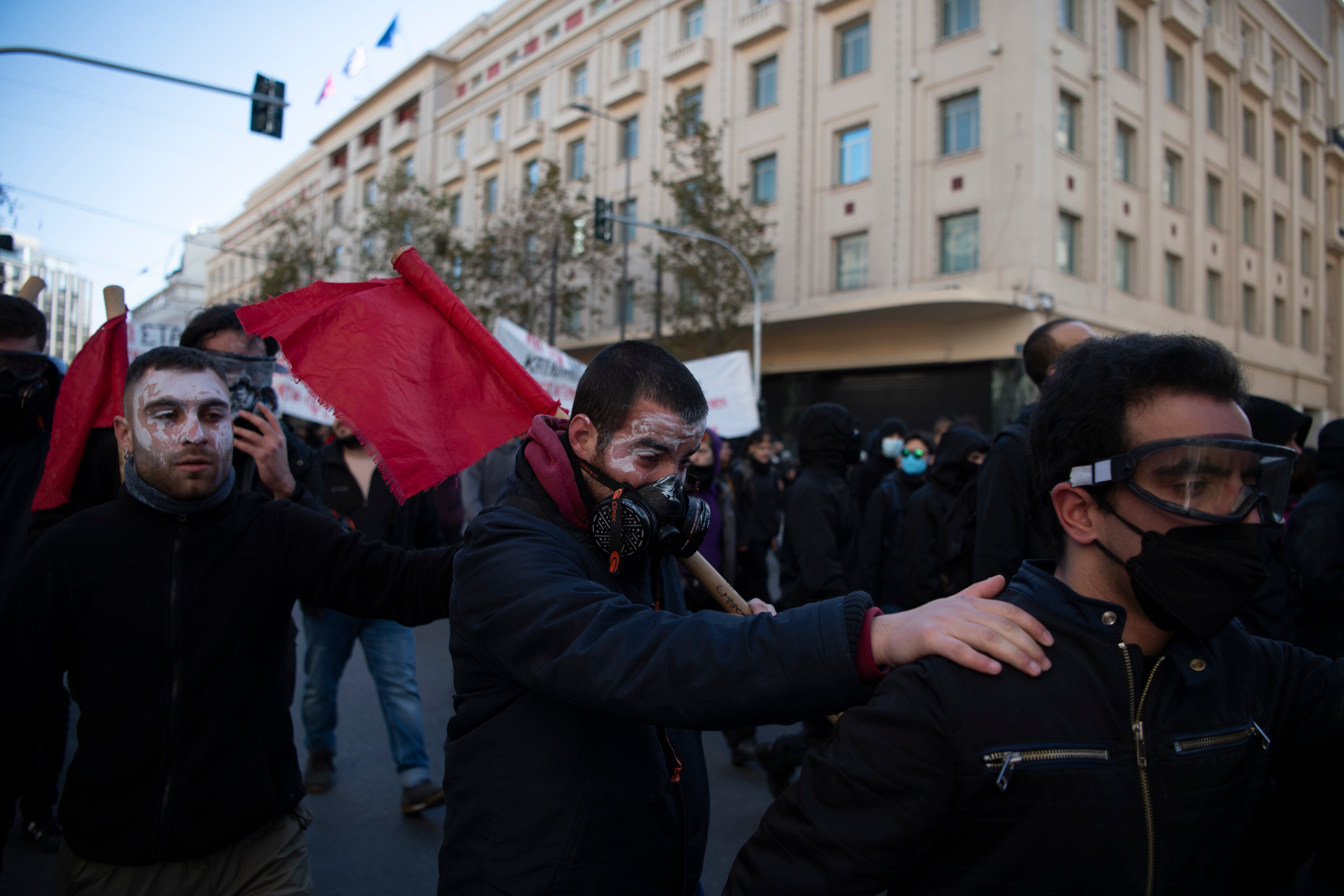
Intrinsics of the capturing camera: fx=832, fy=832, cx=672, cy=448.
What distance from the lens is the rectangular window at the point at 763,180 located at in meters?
24.4

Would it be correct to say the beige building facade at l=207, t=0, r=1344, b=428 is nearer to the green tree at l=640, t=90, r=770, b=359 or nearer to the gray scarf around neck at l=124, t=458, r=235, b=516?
the green tree at l=640, t=90, r=770, b=359

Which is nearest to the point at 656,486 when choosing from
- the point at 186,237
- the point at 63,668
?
the point at 63,668

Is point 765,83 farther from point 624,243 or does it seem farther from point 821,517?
point 821,517

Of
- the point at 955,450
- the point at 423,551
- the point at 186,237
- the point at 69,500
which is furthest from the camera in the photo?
the point at 186,237

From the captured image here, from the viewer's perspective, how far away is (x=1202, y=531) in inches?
53.2

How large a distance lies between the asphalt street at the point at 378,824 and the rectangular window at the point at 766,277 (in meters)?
19.6

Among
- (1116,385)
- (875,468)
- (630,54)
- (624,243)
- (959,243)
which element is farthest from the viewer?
(630,54)

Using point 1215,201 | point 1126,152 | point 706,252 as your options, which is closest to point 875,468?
point 706,252

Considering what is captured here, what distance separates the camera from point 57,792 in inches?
167

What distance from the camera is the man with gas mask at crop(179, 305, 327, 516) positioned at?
118 inches

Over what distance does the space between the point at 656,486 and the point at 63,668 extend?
171 centimetres

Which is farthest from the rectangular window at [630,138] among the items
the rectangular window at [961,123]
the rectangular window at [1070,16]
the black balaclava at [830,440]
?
the black balaclava at [830,440]

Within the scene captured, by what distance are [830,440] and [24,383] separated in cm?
411

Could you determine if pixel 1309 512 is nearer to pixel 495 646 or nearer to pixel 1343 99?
pixel 495 646
